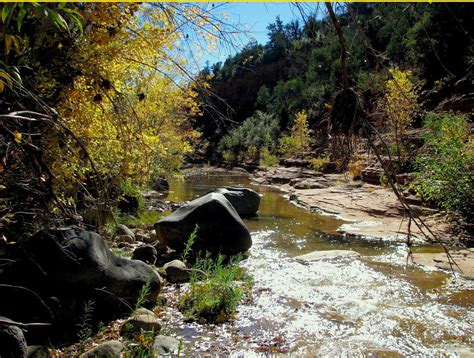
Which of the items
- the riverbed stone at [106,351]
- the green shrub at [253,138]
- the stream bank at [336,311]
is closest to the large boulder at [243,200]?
the stream bank at [336,311]

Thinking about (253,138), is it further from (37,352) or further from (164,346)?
(37,352)

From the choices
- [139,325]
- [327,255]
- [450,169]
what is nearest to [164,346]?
[139,325]

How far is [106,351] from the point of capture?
162 inches

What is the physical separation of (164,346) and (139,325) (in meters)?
0.48

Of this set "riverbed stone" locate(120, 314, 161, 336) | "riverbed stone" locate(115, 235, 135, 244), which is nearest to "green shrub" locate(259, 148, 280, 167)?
"riverbed stone" locate(115, 235, 135, 244)

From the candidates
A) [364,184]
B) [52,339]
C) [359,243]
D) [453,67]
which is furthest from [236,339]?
[453,67]

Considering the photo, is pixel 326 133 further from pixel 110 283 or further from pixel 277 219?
pixel 277 219

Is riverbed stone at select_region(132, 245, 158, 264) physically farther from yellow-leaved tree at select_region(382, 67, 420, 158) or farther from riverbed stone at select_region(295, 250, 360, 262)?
yellow-leaved tree at select_region(382, 67, 420, 158)

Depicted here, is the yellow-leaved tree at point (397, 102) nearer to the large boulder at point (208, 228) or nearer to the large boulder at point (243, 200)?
the large boulder at point (208, 228)

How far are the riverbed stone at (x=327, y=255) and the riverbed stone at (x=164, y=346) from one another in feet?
15.5

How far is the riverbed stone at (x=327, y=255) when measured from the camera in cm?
898

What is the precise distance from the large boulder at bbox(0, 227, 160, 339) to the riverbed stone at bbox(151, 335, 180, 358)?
597mm

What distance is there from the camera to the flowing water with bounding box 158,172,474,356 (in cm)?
492

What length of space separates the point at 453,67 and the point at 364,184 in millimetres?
13364
